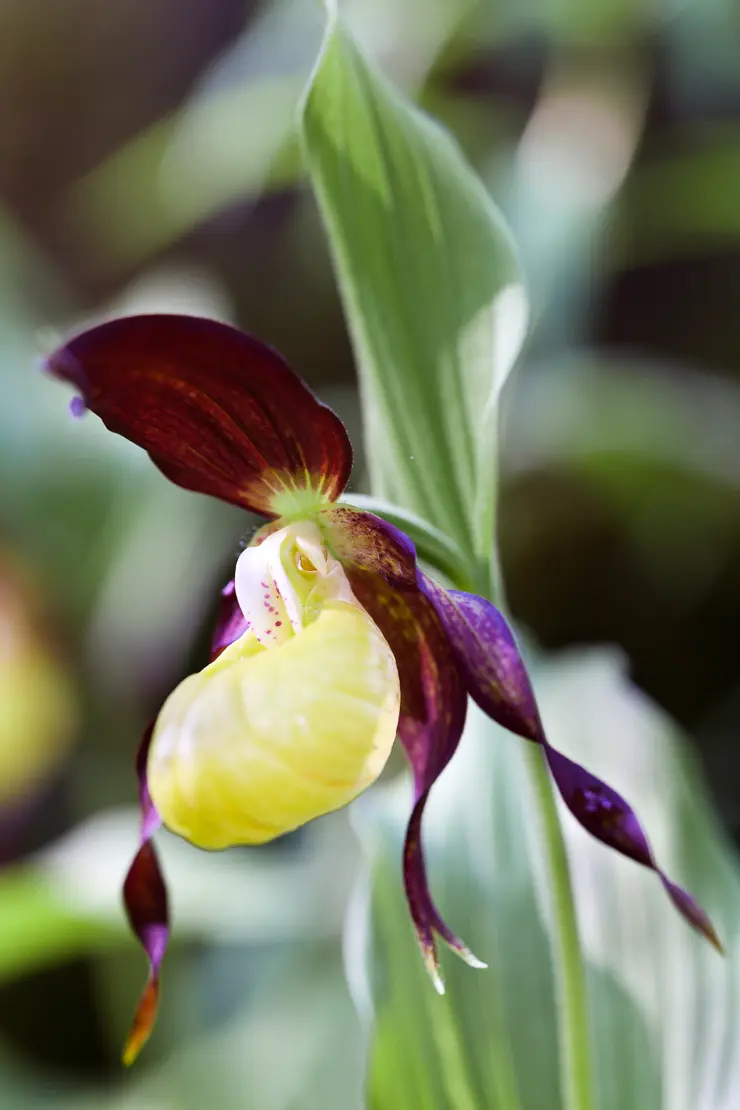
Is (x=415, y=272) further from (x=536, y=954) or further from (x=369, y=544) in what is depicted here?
(x=536, y=954)

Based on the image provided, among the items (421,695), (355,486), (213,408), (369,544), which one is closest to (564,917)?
(421,695)

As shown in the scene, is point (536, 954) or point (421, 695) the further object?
point (536, 954)

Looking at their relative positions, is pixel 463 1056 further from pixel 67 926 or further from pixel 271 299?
pixel 271 299

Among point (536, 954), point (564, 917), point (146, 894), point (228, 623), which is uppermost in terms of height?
point (228, 623)

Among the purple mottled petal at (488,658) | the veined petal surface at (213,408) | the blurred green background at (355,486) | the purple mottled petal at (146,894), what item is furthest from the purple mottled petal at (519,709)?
the blurred green background at (355,486)

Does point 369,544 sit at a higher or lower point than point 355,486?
higher

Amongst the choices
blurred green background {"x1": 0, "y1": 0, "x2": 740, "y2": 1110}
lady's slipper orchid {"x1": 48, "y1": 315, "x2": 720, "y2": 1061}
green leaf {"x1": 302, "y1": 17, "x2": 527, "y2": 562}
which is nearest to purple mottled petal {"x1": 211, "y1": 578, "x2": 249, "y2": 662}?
lady's slipper orchid {"x1": 48, "y1": 315, "x2": 720, "y2": 1061}
